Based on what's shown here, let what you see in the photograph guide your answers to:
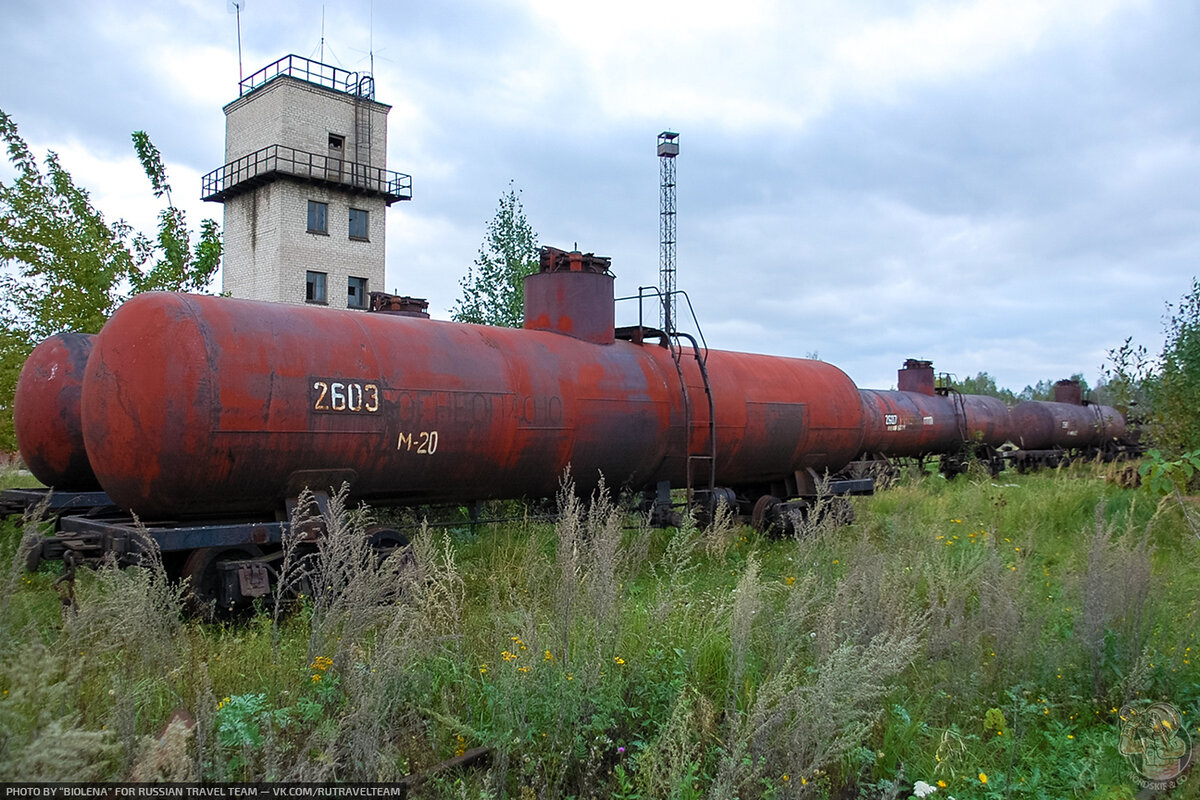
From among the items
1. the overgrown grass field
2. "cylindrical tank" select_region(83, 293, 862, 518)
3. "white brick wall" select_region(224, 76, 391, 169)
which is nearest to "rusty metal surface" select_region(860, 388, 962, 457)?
"cylindrical tank" select_region(83, 293, 862, 518)

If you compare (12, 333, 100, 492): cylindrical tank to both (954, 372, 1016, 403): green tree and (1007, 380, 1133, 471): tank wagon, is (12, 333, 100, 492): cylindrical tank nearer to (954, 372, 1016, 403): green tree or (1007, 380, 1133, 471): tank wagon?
(1007, 380, 1133, 471): tank wagon

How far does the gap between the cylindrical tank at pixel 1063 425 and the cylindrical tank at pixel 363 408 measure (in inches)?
664

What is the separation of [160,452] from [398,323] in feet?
7.75

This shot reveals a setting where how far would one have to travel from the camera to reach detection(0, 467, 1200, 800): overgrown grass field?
358 centimetres

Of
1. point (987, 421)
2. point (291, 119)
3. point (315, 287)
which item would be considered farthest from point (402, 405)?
point (291, 119)

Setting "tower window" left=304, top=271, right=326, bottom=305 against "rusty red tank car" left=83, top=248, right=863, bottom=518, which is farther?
"tower window" left=304, top=271, right=326, bottom=305

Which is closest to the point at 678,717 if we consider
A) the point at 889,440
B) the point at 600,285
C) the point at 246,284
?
the point at 600,285

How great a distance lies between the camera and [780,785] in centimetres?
393

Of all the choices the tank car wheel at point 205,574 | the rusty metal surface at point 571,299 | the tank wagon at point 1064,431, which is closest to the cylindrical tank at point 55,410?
the tank car wheel at point 205,574

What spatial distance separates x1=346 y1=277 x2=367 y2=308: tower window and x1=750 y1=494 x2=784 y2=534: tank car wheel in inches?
1065

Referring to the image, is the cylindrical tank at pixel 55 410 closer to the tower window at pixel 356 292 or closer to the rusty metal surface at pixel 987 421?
the rusty metal surface at pixel 987 421

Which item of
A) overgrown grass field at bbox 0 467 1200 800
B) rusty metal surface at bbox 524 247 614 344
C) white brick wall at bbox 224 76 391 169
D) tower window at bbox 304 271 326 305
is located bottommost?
overgrown grass field at bbox 0 467 1200 800

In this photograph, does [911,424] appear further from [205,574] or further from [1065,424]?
[205,574]

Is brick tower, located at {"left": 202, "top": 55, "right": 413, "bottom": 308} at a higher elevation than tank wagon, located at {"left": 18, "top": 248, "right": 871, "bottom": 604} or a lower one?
higher
